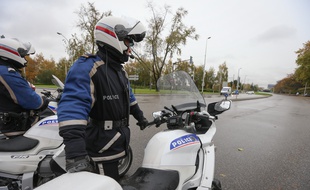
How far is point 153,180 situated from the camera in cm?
141

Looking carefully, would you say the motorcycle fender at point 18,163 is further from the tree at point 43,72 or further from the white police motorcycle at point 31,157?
the tree at point 43,72

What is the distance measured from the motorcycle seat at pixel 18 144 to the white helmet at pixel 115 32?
1426mm

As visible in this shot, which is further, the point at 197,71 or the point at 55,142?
the point at 197,71

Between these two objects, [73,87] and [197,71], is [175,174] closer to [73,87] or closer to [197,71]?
[73,87]

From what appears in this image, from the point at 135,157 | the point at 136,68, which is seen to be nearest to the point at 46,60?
the point at 136,68

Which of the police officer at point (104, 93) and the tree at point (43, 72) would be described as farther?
the tree at point (43, 72)

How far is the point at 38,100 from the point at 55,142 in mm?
572

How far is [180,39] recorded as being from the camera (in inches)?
1088

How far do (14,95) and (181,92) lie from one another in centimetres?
190

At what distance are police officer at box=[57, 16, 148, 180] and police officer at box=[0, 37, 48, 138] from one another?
3.57 ft

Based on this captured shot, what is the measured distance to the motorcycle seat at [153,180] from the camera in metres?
1.37

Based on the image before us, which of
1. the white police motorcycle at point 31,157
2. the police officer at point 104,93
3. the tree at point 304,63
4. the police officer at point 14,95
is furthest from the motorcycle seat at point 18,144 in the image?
the tree at point 304,63

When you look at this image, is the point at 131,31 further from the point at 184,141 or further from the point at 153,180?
the point at 153,180

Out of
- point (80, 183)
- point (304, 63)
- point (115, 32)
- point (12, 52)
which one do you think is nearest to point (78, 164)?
point (80, 183)
